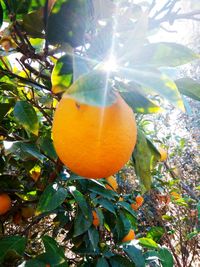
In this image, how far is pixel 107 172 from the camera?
0.56 m

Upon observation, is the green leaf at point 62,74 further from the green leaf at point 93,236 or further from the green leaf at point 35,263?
the green leaf at point 93,236

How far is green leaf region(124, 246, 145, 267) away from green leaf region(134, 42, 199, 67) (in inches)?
35.8

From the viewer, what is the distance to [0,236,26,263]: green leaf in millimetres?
873

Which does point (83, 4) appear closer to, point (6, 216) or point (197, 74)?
point (6, 216)

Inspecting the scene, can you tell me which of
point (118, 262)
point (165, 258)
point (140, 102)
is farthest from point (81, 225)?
point (140, 102)

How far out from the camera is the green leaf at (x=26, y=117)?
35.0 inches

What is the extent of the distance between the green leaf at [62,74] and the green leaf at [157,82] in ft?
0.46

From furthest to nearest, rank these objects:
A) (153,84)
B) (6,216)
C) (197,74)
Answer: (197,74), (6,216), (153,84)

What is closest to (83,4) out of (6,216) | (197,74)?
(6,216)

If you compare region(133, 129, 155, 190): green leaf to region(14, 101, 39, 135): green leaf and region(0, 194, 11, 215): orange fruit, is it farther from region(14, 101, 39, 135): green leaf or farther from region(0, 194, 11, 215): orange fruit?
region(0, 194, 11, 215): orange fruit

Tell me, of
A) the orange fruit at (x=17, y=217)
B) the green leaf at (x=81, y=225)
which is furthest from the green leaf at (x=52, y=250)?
the orange fruit at (x=17, y=217)

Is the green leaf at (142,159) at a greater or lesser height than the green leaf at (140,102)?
lesser

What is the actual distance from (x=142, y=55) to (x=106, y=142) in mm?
152

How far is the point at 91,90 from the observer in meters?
0.39
